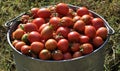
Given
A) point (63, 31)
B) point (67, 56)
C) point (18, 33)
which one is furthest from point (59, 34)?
point (18, 33)

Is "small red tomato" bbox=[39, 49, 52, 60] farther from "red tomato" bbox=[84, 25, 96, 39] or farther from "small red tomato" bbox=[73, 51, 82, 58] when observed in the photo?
"red tomato" bbox=[84, 25, 96, 39]

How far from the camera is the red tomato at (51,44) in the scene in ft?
5.33

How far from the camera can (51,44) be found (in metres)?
1.62

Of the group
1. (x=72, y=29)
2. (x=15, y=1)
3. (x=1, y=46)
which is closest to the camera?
(x=72, y=29)

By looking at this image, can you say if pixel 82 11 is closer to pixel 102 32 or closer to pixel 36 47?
pixel 102 32

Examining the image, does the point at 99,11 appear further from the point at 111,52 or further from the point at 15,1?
the point at 15,1

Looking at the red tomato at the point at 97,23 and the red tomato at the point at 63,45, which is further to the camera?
the red tomato at the point at 97,23

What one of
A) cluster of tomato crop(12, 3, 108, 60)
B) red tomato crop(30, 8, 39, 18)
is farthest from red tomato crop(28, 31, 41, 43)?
red tomato crop(30, 8, 39, 18)

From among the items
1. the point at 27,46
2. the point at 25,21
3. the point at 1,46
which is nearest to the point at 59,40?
the point at 27,46

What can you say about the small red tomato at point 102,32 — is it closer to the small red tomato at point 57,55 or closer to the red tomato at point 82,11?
the red tomato at point 82,11

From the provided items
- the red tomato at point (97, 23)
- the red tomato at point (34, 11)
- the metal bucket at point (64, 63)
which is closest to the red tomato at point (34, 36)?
the metal bucket at point (64, 63)

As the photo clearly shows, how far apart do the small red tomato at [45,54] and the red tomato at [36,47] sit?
0.09 ft

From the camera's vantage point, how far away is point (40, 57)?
1.63 m

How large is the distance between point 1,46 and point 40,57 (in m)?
1.29
